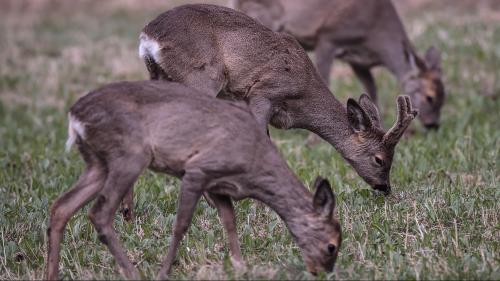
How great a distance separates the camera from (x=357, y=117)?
9062mm

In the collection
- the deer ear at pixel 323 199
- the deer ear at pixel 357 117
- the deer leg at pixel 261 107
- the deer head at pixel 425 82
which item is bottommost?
the deer head at pixel 425 82

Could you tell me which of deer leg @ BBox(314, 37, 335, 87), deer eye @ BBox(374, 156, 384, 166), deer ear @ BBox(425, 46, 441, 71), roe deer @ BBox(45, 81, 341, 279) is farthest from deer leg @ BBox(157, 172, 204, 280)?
deer ear @ BBox(425, 46, 441, 71)

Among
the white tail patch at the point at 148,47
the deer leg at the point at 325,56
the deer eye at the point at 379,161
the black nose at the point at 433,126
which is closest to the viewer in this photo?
the white tail patch at the point at 148,47

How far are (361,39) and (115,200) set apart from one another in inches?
311

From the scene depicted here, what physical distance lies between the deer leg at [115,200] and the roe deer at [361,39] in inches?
277

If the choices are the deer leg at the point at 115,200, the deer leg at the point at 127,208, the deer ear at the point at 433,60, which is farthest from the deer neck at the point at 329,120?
the deer ear at the point at 433,60

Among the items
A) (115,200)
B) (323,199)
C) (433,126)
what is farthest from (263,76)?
(433,126)

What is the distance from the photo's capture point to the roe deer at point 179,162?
20.9 ft

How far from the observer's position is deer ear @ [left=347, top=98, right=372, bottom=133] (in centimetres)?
888

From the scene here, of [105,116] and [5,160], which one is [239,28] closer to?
[105,116]

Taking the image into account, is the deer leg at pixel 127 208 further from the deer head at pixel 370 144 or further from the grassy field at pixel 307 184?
the deer head at pixel 370 144

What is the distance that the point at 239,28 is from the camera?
28.9ft

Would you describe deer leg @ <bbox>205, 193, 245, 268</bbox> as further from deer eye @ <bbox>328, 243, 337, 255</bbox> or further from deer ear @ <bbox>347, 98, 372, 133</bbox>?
deer ear @ <bbox>347, 98, 372, 133</bbox>

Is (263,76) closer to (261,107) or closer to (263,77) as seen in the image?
(263,77)
